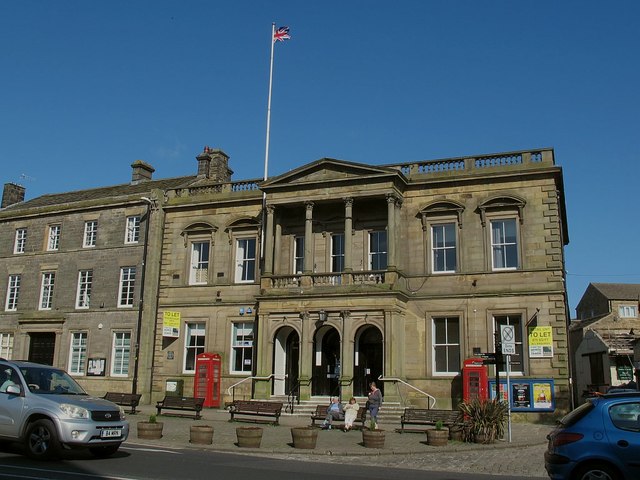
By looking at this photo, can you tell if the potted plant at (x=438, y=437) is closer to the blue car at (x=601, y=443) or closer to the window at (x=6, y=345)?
the blue car at (x=601, y=443)

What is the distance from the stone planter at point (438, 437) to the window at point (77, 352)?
22.8m

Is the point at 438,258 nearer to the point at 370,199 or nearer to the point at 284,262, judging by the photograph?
the point at 370,199

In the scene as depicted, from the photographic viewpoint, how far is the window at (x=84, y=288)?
3519 cm

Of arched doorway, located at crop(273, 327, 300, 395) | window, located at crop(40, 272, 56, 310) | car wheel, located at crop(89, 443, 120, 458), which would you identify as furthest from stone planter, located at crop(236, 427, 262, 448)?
window, located at crop(40, 272, 56, 310)

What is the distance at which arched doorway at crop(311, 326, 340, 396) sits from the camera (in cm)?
2884

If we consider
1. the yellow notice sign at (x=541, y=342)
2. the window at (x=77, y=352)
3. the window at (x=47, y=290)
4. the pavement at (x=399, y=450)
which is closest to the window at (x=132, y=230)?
the window at (x=47, y=290)

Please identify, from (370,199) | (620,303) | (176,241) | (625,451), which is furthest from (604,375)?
(625,451)

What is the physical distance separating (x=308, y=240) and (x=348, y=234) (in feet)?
6.48

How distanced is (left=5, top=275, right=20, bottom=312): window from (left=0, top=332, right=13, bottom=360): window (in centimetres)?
157

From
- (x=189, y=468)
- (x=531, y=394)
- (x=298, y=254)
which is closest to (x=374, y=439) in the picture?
(x=189, y=468)

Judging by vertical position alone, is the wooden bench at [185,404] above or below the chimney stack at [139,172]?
below

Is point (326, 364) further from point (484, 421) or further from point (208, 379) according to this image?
point (484, 421)

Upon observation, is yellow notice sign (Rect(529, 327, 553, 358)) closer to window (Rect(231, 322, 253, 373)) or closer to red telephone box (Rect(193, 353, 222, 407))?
window (Rect(231, 322, 253, 373))

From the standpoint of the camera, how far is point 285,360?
29812mm
